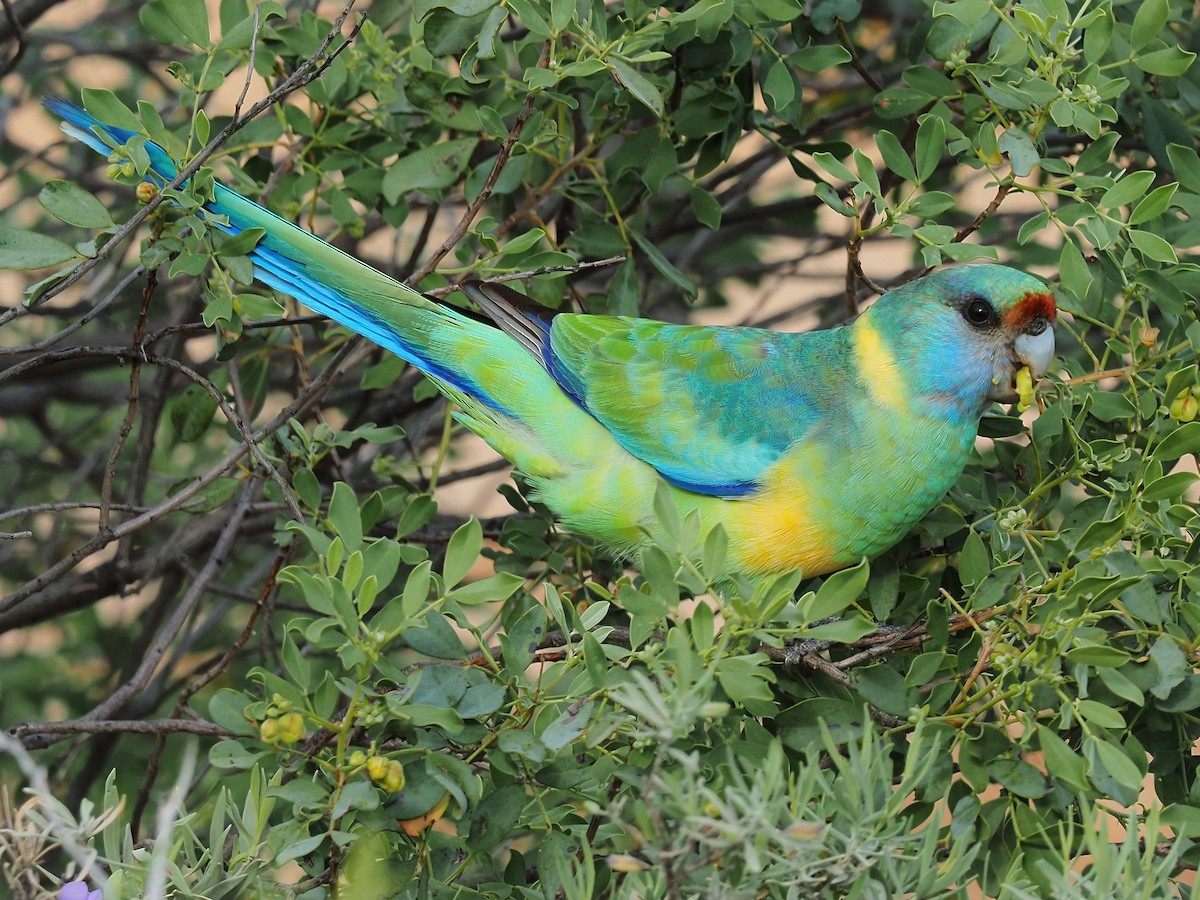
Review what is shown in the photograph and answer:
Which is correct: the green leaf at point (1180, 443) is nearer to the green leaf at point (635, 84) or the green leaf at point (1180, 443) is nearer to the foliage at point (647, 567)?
the foliage at point (647, 567)

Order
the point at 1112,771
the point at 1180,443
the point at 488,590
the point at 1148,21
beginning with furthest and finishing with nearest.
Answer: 1. the point at 1148,21
2. the point at 1180,443
3. the point at 488,590
4. the point at 1112,771

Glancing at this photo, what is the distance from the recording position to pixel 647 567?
3.98 feet

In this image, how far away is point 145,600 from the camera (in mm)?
3760

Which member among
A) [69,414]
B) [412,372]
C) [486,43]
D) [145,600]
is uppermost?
[486,43]

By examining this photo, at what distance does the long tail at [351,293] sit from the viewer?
199 centimetres

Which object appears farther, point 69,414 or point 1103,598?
point 69,414

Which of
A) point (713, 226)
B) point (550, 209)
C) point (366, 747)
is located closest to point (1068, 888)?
point (366, 747)

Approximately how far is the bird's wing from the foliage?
4.6 inches

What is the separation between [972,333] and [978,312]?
0.13 feet

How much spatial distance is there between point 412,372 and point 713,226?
3.19 feet

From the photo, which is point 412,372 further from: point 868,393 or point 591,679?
point 591,679

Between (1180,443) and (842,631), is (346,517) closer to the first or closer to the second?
(842,631)

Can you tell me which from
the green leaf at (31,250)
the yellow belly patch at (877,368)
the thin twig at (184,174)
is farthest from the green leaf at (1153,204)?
the green leaf at (31,250)

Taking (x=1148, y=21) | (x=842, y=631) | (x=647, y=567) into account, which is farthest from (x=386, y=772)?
(x=1148, y=21)
